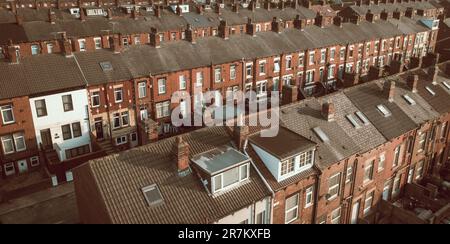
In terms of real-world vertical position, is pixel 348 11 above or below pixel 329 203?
above

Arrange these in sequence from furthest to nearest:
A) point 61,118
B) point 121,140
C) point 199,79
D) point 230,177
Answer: point 199,79 < point 121,140 < point 61,118 < point 230,177

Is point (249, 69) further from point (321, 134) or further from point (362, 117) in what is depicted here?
point (321, 134)

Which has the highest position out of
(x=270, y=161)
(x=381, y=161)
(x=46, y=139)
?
(x=270, y=161)

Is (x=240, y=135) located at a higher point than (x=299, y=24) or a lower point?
lower

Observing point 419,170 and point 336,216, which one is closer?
point 336,216

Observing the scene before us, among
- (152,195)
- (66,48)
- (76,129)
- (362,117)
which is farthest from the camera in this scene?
(66,48)

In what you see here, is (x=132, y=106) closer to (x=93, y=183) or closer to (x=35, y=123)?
(x=35, y=123)

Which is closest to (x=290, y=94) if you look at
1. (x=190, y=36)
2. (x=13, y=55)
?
(x=190, y=36)
